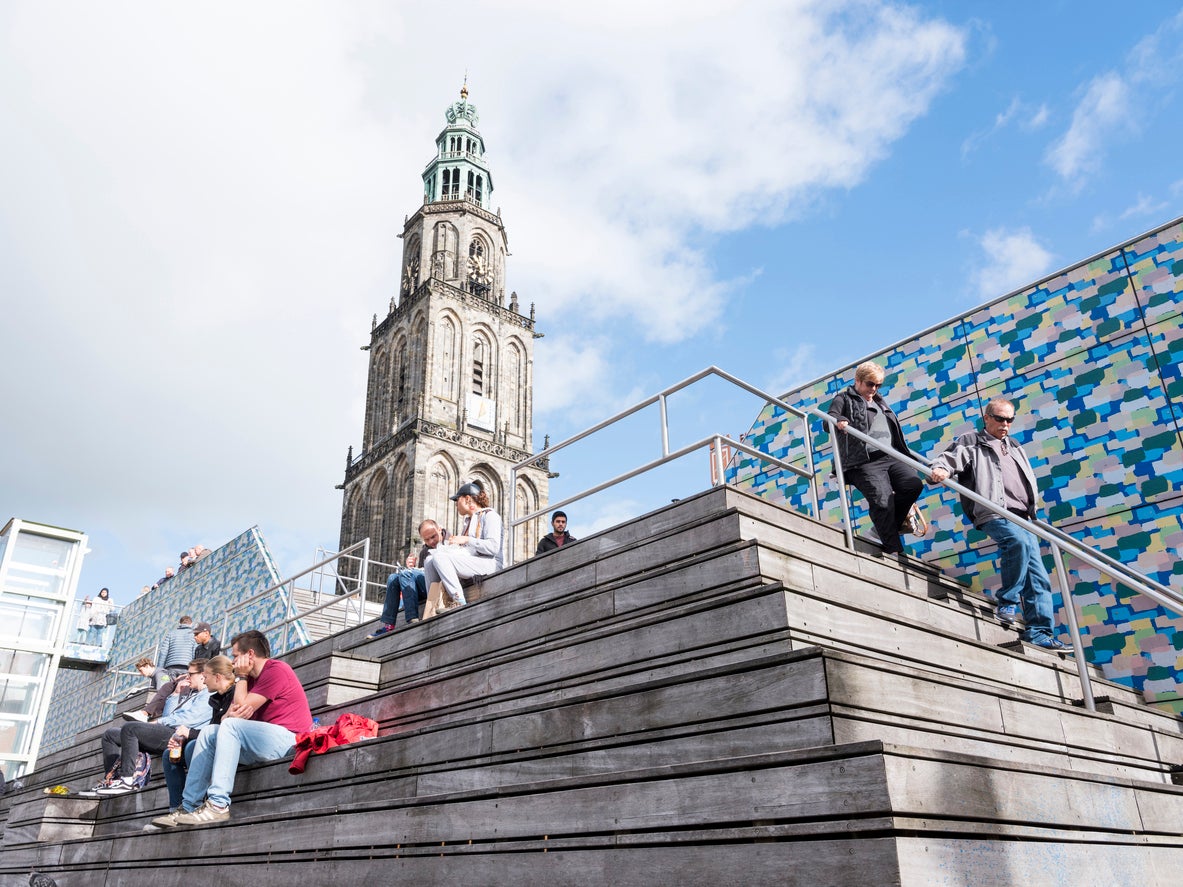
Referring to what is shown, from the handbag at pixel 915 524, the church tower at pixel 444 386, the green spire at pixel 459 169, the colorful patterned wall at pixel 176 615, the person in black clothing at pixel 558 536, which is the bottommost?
the handbag at pixel 915 524

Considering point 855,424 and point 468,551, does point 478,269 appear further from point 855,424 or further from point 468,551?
point 855,424

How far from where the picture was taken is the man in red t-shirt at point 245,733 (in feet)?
17.4

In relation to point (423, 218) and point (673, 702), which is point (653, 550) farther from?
point (423, 218)

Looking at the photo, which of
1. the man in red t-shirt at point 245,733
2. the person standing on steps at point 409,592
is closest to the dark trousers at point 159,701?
the person standing on steps at point 409,592

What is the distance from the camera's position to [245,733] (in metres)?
5.41

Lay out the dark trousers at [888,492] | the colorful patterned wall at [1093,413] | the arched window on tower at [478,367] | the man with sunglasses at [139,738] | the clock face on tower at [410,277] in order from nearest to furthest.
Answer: the dark trousers at [888,492] < the colorful patterned wall at [1093,413] < the man with sunglasses at [139,738] < the arched window on tower at [478,367] < the clock face on tower at [410,277]

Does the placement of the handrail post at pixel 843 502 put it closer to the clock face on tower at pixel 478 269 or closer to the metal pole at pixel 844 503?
the metal pole at pixel 844 503

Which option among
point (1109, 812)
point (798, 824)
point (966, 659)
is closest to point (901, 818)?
point (798, 824)

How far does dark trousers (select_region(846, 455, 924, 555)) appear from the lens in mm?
6340

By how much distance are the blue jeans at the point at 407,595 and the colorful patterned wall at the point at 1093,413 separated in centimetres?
425

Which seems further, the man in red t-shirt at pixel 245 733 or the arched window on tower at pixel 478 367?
the arched window on tower at pixel 478 367

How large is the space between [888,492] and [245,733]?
4587 millimetres

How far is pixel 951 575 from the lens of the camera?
793cm

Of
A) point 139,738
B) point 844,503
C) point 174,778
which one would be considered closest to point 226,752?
point 174,778
